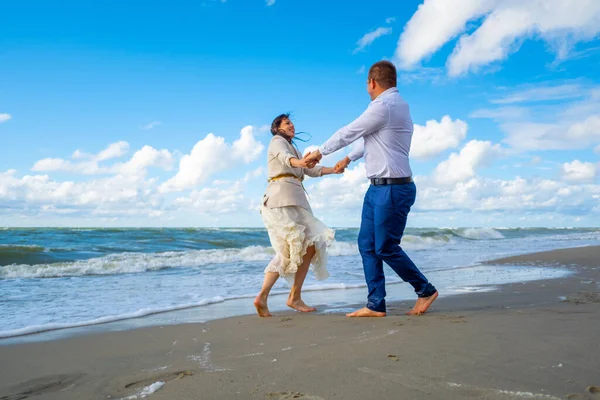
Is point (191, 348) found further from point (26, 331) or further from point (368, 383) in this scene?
point (26, 331)

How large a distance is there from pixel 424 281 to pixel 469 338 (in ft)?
4.58

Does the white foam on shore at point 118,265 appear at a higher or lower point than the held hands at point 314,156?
lower

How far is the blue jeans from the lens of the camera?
12.9 ft

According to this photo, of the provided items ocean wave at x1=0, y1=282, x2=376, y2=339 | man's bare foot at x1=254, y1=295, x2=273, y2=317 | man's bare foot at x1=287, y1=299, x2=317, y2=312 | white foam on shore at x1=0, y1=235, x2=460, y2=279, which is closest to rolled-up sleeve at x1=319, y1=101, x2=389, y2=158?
man's bare foot at x1=254, y1=295, x2=273, y2=317

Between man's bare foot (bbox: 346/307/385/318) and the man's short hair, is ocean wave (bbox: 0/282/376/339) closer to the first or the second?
man's bare foot (bbox: 346/307/385/318)

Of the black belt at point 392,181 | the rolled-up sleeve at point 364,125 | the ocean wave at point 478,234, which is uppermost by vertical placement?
the rolled-up sleeve at point 364,125

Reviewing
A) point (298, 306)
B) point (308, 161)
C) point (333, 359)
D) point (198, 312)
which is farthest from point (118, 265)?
point (333, 359)

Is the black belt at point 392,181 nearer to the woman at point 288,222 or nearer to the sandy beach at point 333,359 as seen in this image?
the woman at point 288,222

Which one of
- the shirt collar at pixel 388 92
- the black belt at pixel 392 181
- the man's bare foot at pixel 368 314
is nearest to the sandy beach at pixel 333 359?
the man's bare foot at pixel 368 314

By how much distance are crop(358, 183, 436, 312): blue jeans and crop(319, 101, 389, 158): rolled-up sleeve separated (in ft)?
1.50

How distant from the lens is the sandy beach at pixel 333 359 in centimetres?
206

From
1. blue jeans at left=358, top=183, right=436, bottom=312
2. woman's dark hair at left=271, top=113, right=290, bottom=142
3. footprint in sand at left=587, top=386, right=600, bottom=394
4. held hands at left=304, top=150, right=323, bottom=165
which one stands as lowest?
footprint in sand at left=587, top=386, right=600, bottom=394

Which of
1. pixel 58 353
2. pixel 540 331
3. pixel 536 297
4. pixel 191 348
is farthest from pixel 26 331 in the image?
pixel 536 297

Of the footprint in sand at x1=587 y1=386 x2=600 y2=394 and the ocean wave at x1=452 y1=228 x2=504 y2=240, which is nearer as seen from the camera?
the footprint in sand at x1=587 y1=386 x2=600 y2=394
